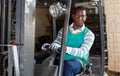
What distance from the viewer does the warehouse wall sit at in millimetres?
5246

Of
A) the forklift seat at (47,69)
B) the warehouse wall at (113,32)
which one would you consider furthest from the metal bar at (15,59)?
the warehouse wall at (113,32)

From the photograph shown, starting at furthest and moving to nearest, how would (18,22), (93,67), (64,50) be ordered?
(93,67), (64,50), (18,22)

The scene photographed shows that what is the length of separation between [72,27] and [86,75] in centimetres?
55

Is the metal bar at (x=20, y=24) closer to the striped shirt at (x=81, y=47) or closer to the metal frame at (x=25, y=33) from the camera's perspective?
the metal frame at (x=25, y=33)

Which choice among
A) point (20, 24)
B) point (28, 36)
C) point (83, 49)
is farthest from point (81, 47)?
point (20, 24)

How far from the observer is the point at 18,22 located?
2062mm

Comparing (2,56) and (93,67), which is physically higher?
(2,56)

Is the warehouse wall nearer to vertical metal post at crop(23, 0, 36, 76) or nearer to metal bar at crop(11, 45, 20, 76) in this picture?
vertical metal post at crop(23, 0, 36, 76)

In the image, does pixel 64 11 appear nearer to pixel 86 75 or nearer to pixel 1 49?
pixel 1 49

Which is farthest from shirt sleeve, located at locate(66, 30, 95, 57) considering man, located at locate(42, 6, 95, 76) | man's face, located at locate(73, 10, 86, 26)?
man's face, located at locate(73, 10, 86, 26)

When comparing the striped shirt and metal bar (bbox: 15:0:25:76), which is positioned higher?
metal bar (bbox: 15:0:25:76)

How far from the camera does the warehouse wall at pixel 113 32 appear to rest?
5246 millimetres

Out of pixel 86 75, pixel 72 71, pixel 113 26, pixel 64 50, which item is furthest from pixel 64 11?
pixel 113 26

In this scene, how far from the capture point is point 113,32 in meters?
5.33
